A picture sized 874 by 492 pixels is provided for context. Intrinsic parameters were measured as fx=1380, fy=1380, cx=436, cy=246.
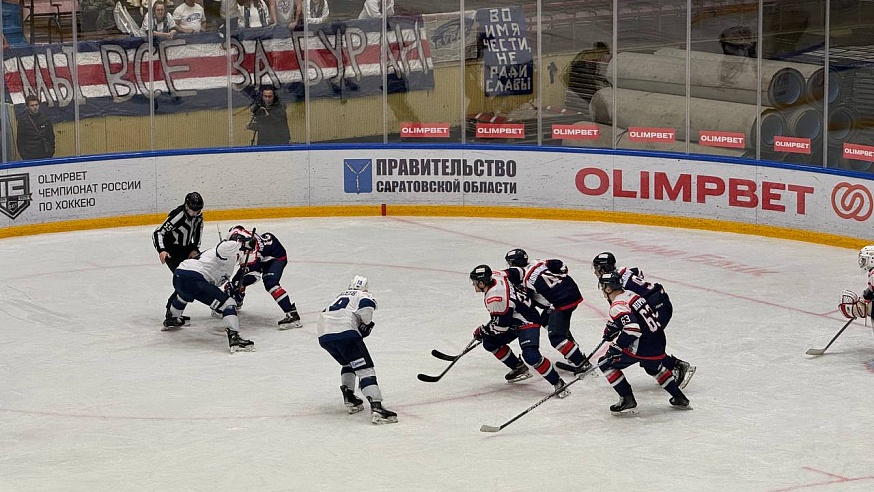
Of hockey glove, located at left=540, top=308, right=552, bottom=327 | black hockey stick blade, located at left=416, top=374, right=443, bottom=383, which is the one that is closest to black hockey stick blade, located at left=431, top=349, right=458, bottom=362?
black hockey stick blade, located at left=416, top=374, right=443, bottom=383

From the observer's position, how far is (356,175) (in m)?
16.3

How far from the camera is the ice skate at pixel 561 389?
8.65m

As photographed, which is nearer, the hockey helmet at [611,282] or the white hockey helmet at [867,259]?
the hockey helmet at [611,282]

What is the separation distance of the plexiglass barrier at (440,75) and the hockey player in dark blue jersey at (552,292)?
582 cm

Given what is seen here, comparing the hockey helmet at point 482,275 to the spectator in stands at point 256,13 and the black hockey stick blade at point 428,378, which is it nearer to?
the black hockey stick blade at point 428,378

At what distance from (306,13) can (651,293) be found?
8.48 m

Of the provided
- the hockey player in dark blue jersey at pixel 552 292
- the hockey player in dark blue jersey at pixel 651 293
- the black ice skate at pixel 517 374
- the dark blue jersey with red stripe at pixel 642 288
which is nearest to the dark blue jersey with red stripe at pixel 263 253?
the hockey player in dark blue jersey at pixel 552 292

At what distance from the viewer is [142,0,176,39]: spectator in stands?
51.9ft

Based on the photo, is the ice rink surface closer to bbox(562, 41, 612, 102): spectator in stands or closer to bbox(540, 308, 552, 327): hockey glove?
bbox(540, 308, 552, 327): hockey glove

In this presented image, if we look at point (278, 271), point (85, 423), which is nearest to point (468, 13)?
point (278, 271)

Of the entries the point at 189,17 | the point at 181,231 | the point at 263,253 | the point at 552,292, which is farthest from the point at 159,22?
the point at 552,292

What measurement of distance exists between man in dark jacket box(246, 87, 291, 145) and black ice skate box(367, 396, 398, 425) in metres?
8.25

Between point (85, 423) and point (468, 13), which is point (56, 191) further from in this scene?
point (85, 423)

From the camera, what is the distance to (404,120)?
1659 cm
